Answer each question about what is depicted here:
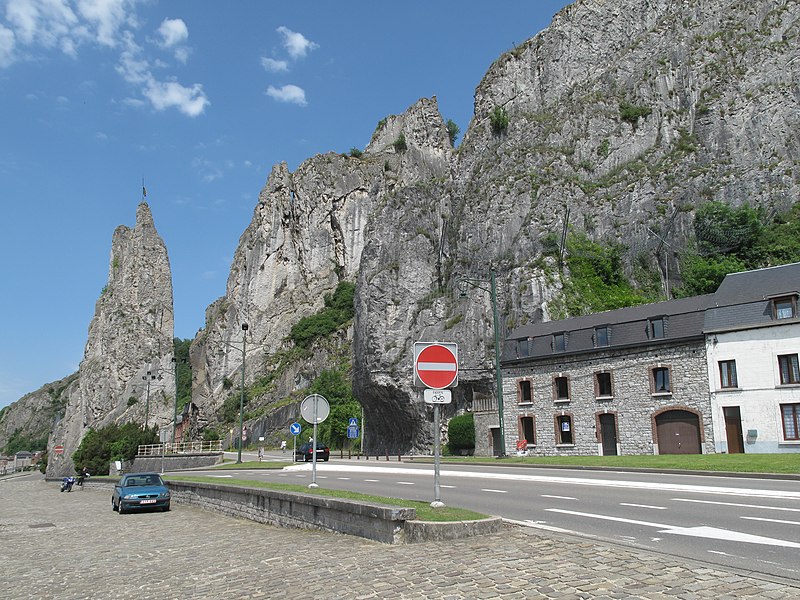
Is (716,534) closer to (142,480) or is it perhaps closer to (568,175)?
(142,480)

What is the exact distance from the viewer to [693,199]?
52.6 m

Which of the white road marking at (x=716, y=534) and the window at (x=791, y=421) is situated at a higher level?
the window at (x=791, y=421)

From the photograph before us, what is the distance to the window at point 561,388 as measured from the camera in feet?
Answer: 128

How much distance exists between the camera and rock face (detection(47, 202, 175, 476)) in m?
117

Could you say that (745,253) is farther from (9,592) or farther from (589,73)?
(9,592)

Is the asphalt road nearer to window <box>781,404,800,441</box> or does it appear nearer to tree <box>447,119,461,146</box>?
window <box>781,404,800,441</box>

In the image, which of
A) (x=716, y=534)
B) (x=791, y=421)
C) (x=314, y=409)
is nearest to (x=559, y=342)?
(x=791, y=421)

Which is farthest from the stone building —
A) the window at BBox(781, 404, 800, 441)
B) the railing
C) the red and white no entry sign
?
the red and white no entry sign

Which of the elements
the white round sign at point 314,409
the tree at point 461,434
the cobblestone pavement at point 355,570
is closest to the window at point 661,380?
the tree at point 461,434

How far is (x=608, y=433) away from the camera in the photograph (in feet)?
121

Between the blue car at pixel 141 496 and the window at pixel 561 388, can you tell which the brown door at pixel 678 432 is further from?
the blue car at pixel 141 496

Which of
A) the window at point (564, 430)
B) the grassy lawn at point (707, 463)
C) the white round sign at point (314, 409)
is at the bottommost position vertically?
the grassy lawn at point (707, 463)

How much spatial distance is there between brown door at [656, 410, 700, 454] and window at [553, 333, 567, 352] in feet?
23.3

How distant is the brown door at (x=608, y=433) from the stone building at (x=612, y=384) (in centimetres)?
6
